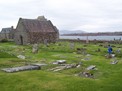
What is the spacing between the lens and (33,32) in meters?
67.4

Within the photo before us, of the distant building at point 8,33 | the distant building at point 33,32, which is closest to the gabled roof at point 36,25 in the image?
the distant building at point 33,32

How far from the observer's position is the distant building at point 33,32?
222 ft

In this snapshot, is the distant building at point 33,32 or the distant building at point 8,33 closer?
the distant building at point 33,32

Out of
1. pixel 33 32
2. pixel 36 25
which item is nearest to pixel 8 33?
pixel 36 25

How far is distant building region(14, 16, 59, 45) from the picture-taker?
222 feet

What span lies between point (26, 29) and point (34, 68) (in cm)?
4531

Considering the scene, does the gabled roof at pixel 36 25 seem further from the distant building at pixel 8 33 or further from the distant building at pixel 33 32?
the distant building at pixel 8 33

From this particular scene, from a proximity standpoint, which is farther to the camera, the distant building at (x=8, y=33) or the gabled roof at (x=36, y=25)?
the distant building at (x=8, y=33)

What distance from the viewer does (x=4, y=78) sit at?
18656 mm

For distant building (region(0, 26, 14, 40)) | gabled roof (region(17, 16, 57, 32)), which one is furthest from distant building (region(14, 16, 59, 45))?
distant building (region(0, 26, 14, 40))

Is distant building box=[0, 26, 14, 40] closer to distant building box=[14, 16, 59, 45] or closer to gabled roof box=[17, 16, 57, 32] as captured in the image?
distant building box=[14, 16, 59, 45]

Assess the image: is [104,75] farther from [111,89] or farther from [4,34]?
[4,34]

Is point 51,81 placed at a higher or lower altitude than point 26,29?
lower

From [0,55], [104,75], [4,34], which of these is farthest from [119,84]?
[4,34]
